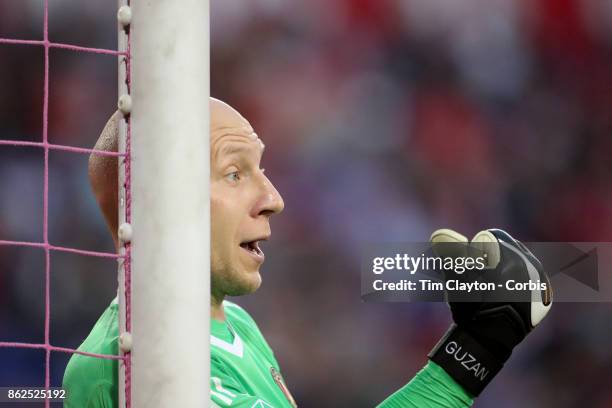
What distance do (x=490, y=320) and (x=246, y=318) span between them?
40cm

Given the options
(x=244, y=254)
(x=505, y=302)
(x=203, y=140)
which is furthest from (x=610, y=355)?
(x=203, y=140)

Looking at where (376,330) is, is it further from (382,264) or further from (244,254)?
(244,254)

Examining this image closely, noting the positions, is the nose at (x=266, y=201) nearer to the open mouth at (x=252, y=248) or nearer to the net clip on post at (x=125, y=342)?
the open mouth at (x=252, y=248)

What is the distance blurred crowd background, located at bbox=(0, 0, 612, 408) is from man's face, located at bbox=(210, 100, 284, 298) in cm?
188

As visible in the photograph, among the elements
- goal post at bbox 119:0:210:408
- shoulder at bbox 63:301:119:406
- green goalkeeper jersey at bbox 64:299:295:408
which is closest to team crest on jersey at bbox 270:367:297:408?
green goalkeeper jersey at bbox 64:299:295:408

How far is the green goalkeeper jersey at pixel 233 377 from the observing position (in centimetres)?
137

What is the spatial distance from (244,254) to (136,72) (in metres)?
0.45

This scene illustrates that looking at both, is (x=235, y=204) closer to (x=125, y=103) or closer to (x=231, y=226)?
(x=231, y=226)

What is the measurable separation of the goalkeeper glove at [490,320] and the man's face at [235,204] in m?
0.30

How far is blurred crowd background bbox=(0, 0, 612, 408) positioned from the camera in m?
3.46

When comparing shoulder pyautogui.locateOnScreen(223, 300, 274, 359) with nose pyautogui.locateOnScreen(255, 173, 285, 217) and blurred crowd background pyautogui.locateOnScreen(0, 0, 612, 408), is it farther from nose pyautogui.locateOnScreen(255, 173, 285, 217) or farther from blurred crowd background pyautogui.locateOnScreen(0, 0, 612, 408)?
blurred crowd background pyautogui.locateOnScreen(0, 0, 612, 408)

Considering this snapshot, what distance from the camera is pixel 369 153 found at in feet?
11.7

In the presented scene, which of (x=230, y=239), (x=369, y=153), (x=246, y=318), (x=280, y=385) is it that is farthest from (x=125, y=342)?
(x=369, y=153)

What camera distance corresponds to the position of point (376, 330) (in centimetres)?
350
